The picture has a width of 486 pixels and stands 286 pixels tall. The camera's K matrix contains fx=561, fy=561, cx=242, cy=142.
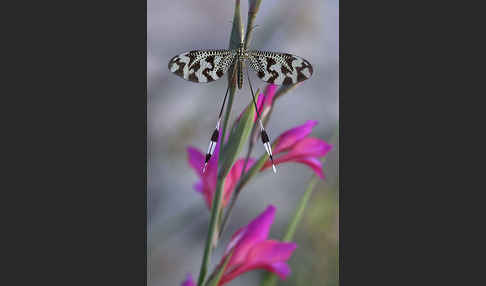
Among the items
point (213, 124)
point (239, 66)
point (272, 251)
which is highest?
point (239, 66)

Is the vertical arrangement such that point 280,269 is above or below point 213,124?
below

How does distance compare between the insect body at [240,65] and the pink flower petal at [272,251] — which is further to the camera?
the pink flower petal at [272,251]

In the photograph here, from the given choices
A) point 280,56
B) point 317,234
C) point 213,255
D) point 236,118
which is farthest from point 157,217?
point 280,56

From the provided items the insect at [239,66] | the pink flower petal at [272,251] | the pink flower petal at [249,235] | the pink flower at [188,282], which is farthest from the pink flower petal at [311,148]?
the pink flower at [188,282]

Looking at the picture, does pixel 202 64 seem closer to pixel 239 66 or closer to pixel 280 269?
pixel 239 66

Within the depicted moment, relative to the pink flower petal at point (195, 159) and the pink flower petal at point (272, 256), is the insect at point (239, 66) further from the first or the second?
the pink flower petal at point (272, 256)

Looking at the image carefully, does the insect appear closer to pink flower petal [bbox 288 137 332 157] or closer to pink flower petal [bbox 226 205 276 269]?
pink flower petal [bbox 288 137 332 157]

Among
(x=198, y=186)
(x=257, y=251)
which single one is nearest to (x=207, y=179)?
(x=198, y=186)

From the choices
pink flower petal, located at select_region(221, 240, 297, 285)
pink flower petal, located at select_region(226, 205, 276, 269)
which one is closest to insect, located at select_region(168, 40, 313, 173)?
pink flower petal, located at select_region(226, 205, 276, 269)
